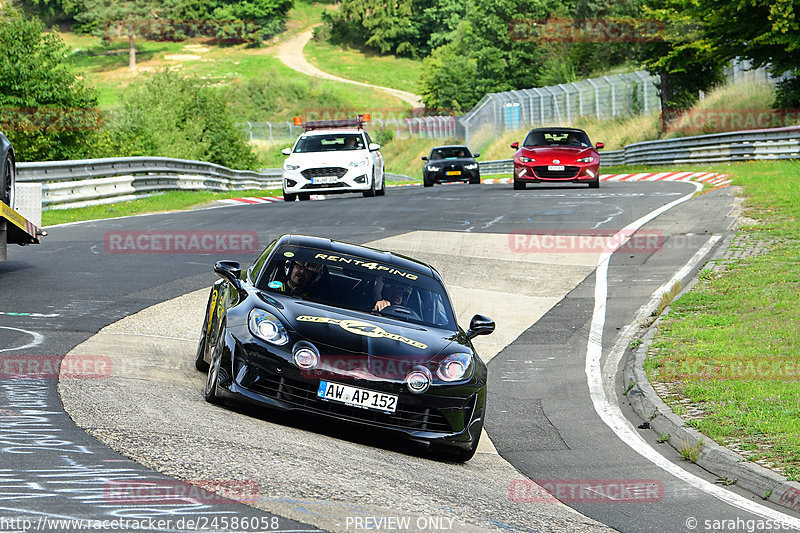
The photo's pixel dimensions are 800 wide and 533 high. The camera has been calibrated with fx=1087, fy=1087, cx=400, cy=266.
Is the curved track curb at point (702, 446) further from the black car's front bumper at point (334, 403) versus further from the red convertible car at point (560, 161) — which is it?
the red convertible car at point (560, 161)

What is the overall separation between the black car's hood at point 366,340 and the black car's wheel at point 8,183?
212 inches

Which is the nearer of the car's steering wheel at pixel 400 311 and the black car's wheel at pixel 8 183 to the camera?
the car's steering wheel at pixel 400 311

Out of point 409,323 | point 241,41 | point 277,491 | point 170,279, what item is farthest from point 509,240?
point 241,41

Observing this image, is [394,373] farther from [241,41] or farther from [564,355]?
[241,41]

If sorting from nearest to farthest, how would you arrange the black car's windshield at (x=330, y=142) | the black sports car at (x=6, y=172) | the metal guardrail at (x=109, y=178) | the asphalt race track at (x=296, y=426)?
the asphalt race track at (x=296, y=426) → the black sports car at (x=6, y=172) → the metal guardrail at (x=109, y=178) → the black car's windshield at (x=330, y=142)

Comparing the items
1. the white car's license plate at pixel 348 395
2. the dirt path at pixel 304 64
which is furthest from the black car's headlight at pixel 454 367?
the dirt path at pixel 304 64

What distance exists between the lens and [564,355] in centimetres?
1207

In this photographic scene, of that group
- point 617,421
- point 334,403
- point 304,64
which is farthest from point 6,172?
point 304,64

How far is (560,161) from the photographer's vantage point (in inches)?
1132

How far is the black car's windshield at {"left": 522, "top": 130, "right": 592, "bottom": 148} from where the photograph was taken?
29.2m

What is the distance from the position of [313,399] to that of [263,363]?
0.42m

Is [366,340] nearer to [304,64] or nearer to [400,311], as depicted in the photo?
[400,311]

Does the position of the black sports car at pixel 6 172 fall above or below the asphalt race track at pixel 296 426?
above

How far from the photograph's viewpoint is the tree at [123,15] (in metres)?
138
